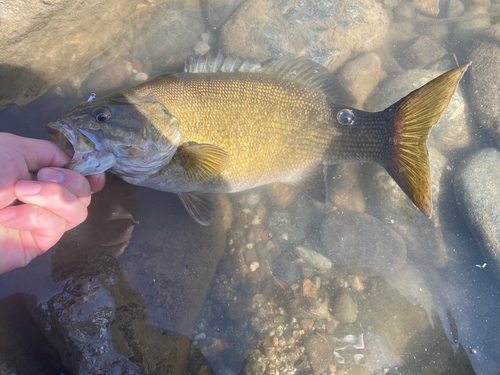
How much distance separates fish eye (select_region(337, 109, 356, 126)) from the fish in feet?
0.03

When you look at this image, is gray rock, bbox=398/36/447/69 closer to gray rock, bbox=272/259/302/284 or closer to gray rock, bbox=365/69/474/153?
gray rock, bbox=365/69/474/153

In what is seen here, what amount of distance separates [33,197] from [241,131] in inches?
70.8

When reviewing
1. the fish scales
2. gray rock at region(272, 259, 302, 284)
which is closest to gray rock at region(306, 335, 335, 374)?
gray rock at region(272, 259, 302, 284)

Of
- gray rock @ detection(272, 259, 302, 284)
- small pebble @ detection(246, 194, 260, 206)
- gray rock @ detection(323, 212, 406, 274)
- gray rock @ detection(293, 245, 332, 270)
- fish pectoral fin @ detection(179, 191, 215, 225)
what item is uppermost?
fish pectoral fin @ detection(179, 191, 215, 225)

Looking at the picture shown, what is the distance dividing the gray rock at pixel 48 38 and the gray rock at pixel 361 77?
10.8 feet

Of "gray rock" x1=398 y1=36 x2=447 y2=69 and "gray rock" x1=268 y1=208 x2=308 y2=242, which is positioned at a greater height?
"gray rock" x1=398 y1=36 x2=447 y2=69

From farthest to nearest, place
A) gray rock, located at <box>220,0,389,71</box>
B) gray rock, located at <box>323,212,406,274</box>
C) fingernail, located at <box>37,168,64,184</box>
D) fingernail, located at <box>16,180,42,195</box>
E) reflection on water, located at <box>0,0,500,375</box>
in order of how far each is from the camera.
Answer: gray rock, located at <box>220,0,389,71</box> < gray rock, located at <box>323,212,406,274</box> < reflection on water, located at <box>0,0,500,375</box> < fingernail, located at <box>37,168,64,184</box> < fingernail, located at <box>16,180,42,195</box>

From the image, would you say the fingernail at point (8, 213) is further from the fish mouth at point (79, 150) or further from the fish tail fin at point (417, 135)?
the fish tail fin at point (417, 135)

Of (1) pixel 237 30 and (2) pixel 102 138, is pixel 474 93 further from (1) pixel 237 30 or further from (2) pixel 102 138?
(2) pixel 102 138

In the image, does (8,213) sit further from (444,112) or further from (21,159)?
(444,112)

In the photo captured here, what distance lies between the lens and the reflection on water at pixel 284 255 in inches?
97.2

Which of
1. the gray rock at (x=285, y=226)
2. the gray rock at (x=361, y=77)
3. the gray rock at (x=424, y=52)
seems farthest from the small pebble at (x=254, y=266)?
the gray rock at (x=424, y=52)

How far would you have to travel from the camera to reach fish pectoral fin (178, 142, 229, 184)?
2660mm

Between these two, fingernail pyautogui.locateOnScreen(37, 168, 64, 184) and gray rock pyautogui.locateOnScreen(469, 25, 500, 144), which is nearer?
fingernail pyautogui.locateOnScreen(37, 168, 64, 184)
